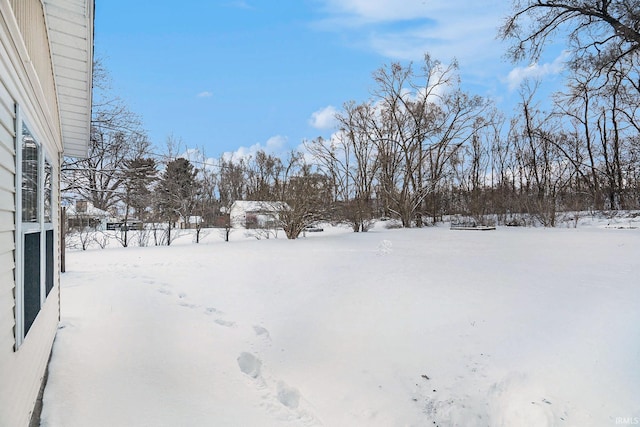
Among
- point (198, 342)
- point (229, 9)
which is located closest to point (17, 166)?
point (198, 342)

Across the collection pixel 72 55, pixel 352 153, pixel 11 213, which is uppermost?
pixel 352 153

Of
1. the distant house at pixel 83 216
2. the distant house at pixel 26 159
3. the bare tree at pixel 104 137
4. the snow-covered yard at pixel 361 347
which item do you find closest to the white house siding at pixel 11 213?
the distant house at pixel 26 159

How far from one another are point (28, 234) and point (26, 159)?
457mm

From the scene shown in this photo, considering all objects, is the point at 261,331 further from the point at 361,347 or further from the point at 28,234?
the point at 28,234

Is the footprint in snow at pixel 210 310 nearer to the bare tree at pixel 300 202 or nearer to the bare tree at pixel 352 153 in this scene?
the bare tree at pixel 300 202

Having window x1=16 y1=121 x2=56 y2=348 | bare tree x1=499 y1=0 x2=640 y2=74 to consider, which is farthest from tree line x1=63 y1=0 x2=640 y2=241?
window x1=16 y1=121 x2=56 y2=348

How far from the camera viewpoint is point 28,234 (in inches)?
88.6

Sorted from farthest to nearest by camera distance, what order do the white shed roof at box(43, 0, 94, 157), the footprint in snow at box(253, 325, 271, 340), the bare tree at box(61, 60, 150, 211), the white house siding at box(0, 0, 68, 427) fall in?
the bare tree at box(61, 60, 150, 211) < the footprint in snow at box(253, 325, 271, 340) < the white shed roof at box(43, 0, 94, 157) < the white house siding at box(0, 0, 68, 427)

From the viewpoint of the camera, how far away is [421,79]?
1856 centimetres

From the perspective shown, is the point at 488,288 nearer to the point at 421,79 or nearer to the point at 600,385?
the point at 600,385

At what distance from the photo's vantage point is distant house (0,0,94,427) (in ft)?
5.14

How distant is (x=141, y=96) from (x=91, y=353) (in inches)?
513

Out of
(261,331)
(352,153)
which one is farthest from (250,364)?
(352,153)

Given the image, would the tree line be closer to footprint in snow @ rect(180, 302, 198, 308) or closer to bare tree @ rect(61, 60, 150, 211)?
bare tree @ rect(61, 60, 150, 211)
